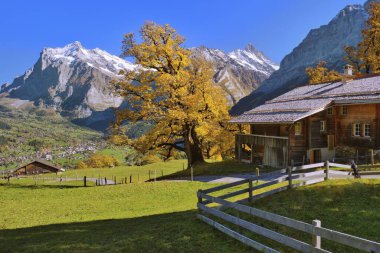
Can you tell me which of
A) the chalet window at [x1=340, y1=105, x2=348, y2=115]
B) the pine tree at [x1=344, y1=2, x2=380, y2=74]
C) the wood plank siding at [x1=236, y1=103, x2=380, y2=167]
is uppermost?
the pine tree at [x1=344, y1=2, x2=380, y2=74]

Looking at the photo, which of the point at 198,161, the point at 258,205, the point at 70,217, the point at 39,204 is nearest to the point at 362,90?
the point at 198,161

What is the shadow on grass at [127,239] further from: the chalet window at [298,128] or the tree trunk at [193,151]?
the tree trunk at [193,151]

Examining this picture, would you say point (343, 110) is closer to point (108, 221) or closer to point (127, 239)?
point (108, 221)

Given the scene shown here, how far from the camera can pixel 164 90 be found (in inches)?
1539

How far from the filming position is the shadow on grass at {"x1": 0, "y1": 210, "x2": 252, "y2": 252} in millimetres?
13023

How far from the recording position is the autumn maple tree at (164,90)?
3922 cm

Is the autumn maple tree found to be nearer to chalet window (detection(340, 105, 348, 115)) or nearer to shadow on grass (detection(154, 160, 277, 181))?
shadow on grass (detection(154, 160, 277, 181))

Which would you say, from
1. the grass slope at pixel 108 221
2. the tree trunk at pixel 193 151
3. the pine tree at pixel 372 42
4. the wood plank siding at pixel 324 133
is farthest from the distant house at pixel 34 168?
the pine tree at pixel 372 42

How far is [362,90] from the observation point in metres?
37.4

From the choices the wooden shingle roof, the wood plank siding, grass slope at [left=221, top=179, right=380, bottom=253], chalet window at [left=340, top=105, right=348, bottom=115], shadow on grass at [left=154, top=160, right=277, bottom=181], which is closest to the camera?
grass slope at [left=221, top=179, right=380, bottom=253]

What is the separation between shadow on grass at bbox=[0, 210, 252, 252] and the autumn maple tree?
66.8 ft

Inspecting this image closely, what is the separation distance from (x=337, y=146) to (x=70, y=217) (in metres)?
29.8

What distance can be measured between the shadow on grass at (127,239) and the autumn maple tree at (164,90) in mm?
20371

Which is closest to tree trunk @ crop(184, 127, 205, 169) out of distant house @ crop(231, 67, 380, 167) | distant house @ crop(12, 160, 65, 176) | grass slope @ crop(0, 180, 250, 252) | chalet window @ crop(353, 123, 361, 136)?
distant house @ crop(231, 67, 380, 167)
